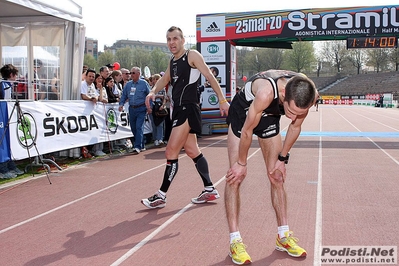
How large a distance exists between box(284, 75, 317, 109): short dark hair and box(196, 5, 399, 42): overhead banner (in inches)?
542

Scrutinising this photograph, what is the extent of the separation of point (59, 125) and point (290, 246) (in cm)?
660

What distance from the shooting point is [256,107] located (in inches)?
149

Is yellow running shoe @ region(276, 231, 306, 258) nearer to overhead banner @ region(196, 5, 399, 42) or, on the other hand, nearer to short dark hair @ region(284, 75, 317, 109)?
short dark hair @ region(284, 75, 317, 109)

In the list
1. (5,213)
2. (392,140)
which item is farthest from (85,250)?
(392,140)

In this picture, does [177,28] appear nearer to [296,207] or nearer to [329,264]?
[296,207]

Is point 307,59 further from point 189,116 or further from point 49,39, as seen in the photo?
point 189,116

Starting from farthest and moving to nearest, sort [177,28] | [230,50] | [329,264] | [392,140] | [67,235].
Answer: [230,50] → [392,140] → [177,28] → [67,235] → [329,264]

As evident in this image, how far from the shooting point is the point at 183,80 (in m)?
5.99

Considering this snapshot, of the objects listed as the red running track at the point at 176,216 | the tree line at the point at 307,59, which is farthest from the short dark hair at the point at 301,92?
the tree line at the point at 307,59

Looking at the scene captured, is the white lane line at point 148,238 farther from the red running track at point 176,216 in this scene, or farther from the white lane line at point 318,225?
the white lane line at point 318,225

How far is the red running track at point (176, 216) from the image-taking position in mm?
4414

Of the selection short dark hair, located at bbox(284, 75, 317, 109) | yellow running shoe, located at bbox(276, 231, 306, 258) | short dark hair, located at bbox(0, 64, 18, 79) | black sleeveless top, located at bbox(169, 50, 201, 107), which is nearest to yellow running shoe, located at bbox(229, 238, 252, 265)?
yellow running shoe, located at bbox(276, 231, 306, 258)

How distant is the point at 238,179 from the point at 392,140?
40.2ft

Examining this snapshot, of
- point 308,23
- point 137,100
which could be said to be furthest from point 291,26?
point 137,100
